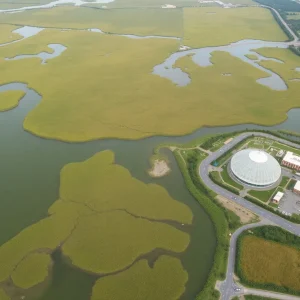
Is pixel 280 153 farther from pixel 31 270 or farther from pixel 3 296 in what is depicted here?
pixel 3 296

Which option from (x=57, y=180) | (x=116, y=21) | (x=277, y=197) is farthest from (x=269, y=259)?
(x=116, y=21)

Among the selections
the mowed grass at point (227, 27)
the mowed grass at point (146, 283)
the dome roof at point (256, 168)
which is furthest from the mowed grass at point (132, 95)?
the mowed grass at point (146, 283)

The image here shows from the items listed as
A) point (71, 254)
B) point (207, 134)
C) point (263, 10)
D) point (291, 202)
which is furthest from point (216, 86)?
point (263, 10)

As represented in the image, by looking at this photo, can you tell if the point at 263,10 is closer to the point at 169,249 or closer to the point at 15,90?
the point at 15,90

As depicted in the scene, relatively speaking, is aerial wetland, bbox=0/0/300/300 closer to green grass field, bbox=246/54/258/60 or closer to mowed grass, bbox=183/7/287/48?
green grass field, bbox=246/54/258/60

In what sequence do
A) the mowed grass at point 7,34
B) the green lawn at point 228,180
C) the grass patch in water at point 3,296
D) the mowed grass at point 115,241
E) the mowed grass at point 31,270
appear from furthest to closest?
the mowed grass at point 7,34 → the green lawn at point 228,180 → the mowed grass at point 115,241 → the mowed grass at point 31,270 → the grass patch in water at point 3,296

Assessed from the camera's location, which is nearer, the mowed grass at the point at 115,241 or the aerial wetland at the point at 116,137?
the aerial wetland at the point at 116,137

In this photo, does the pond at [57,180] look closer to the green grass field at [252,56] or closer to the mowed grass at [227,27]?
the green grass field at [252,56]
